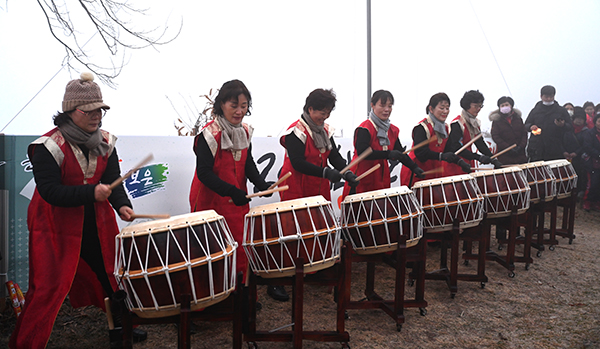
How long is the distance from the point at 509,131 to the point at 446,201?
117 inches

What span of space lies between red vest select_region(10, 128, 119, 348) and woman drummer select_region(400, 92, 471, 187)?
2.79 metres

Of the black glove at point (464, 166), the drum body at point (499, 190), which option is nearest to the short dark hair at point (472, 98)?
the black glove at point (464, 166)

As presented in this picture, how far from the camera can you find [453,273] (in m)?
3.29

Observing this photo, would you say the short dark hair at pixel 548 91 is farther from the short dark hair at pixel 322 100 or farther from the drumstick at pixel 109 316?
the drumstick at pixel 109 316

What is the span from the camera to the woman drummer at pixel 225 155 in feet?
8.45

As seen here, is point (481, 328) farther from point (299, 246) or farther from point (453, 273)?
point (299, 246)

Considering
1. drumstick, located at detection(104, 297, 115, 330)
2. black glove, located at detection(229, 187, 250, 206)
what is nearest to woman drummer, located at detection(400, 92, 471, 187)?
black glove, located at detection(229, 187, 250, 206)

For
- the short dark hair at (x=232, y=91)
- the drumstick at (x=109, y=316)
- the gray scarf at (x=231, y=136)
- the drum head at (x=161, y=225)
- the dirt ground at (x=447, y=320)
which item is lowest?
the dirt ground at (x=447, y=320)

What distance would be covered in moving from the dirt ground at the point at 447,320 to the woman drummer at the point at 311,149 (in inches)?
36.0

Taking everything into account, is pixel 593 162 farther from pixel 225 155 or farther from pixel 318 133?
pixel 225 155

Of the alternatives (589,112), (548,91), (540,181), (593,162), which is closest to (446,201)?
(540,181)

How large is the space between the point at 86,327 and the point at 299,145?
1911 millimetres

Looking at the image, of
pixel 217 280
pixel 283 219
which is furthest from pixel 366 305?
A: pixel 217 280

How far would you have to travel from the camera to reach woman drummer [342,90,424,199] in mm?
3518
